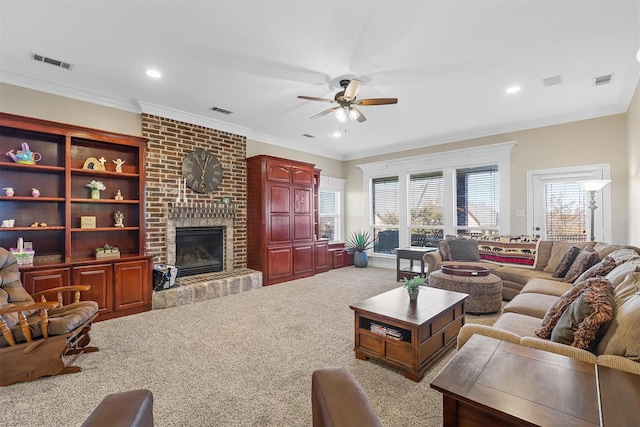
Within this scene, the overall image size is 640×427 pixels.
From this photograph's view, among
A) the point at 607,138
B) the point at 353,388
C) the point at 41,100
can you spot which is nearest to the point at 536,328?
the point at 353,388

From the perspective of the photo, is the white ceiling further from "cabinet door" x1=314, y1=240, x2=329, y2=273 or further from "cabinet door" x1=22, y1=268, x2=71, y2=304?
"cabinet door" x1=314, y1=240, x2=329, y2=273

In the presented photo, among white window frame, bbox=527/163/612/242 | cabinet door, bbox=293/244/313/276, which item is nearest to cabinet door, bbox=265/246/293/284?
cabinet door, bbox=293/244/313/276

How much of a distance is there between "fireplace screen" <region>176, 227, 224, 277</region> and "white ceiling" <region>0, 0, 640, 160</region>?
193 centimetres

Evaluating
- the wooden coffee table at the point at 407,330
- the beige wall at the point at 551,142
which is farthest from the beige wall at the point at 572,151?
the wooden coffee table at the point at 407,330

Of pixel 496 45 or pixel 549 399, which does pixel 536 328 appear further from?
pixel 496 45

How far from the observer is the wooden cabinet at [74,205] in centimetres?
334

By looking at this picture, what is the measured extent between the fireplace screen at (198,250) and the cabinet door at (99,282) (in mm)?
1189

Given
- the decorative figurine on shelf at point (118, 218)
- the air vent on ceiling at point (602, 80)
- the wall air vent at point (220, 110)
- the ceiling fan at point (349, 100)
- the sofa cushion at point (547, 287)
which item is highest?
the wall air vent at point (220, 110)

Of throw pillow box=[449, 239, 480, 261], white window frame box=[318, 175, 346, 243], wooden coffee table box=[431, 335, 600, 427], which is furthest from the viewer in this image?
white window frame box=[318, 175, 346, 243]

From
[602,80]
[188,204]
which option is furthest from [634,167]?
[188,204]

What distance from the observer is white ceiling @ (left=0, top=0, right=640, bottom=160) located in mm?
2348

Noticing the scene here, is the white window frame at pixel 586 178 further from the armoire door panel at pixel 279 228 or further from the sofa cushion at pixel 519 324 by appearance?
the armoire door panel at pixel 279 228

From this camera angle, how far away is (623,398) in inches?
38.9

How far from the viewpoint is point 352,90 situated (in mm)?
3234
